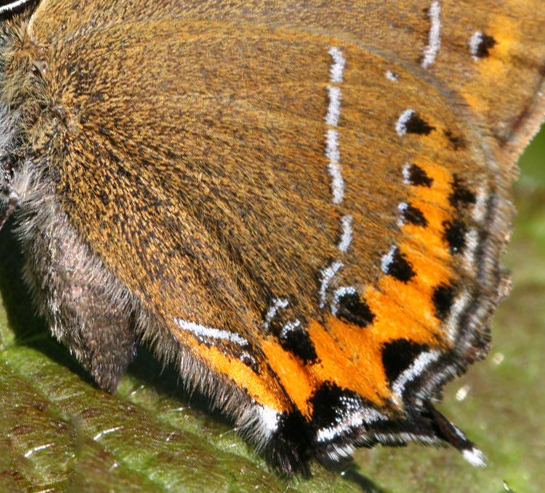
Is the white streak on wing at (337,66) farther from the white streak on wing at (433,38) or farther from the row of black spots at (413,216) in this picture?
the row of black spots at (413,216)

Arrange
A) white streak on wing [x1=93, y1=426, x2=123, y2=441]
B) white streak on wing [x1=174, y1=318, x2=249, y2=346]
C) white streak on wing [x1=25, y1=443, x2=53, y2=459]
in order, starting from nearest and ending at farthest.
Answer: white streak on wing [x1=25, y1=443, x2=53, y2=459] → white streak on wing [x1=93, y1=426, x2=123, y2=441] → white streak on wing [x1=174, y1=318, x2=249, y2=346]

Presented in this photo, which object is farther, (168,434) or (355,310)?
(168,434)

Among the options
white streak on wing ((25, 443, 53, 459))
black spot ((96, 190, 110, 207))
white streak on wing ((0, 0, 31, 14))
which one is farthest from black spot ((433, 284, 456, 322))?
white streak on wing ((0, 0, 31, 14))

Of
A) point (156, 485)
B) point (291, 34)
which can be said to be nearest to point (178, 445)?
point (156, 485)

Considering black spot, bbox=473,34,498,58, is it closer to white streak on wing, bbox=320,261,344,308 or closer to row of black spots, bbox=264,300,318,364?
white streak on wing, bbox=320,261,344,308

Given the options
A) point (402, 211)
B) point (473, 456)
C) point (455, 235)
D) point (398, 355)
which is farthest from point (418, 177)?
point (473, 456)

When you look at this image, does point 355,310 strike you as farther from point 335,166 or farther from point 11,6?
point 11,6

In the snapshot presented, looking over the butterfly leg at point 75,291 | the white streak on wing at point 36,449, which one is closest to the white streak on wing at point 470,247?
the butterfly leg at point 75,291
